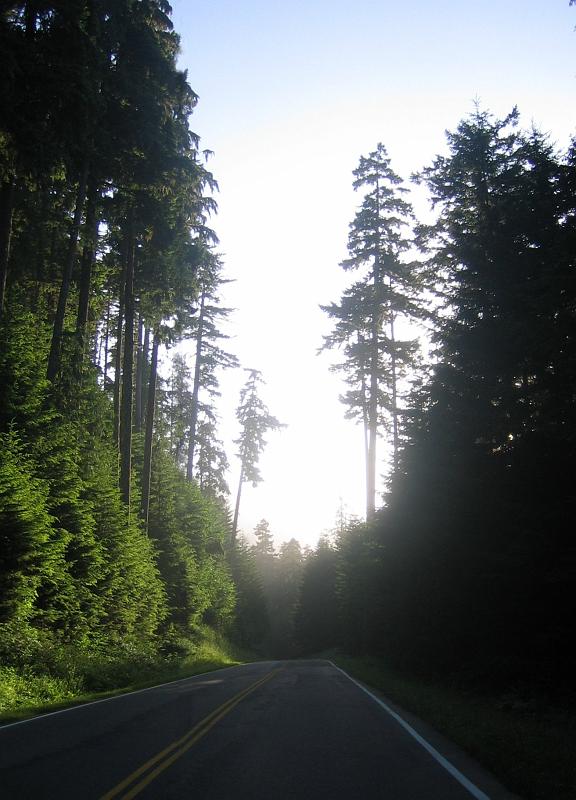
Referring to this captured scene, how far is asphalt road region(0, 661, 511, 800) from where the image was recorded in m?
6.14

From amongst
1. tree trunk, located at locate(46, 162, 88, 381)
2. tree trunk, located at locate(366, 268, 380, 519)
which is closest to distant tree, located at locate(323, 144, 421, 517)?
tree trunk, located at locate(366, 268, 380, 519)

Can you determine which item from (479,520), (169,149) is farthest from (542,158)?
(169,149)

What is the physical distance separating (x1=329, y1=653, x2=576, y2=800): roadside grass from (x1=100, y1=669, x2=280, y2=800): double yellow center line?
3984mm

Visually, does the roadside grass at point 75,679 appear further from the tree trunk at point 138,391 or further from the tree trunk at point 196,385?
the tree trunk at point 196,385

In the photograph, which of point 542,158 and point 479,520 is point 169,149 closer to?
point 542,158

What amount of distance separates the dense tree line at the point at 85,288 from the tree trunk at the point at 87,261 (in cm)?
7

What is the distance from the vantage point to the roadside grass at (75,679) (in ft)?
39.8

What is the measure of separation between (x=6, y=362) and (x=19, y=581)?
261 inches

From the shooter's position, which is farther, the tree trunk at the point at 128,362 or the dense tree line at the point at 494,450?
the tree trunk at the point at 128,362

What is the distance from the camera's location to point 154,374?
30.4 meters

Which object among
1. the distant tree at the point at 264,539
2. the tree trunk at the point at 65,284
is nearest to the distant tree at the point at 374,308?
the tree trunk at the point at 65,284

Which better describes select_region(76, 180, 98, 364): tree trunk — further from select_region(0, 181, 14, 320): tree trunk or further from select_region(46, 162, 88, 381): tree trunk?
select_region(0, 181, 14, 320): tree trunk

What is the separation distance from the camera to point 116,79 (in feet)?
65.0

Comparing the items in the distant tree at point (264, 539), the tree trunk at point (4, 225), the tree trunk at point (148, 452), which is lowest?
the distant tree at point (264, 539)
